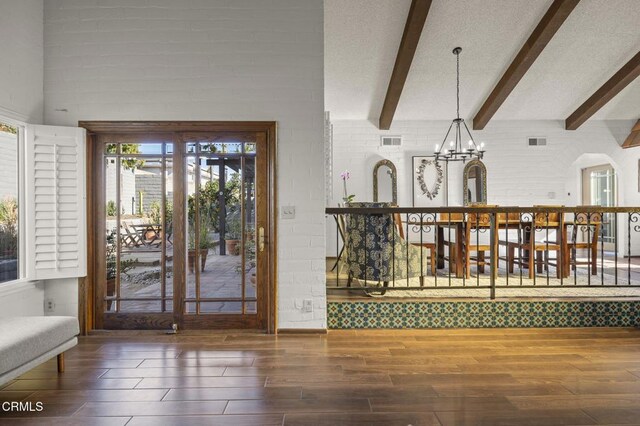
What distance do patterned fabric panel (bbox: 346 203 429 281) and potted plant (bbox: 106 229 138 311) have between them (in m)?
2.24

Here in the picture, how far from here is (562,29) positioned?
5.61 metres

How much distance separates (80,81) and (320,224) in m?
2.66

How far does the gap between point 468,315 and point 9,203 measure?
173 inches

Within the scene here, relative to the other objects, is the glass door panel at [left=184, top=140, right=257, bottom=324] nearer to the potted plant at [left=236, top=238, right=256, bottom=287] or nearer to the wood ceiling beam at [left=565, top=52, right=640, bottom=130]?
the potted plant at [left=236, top=238, right=256, bottom=287]

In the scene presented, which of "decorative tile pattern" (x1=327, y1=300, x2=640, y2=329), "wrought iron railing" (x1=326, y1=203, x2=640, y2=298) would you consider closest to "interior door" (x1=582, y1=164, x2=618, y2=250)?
"wrought iron railing" (x1=326, y1=203, x2=640, y2=298)

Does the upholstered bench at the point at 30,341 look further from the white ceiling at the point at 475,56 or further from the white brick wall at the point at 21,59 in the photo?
the white ceiling at the point at 475,56

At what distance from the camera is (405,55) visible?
5699 millimetres

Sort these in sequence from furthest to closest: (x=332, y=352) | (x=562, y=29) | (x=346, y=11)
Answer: (x=562, y=29), (x=346, y=11), (x=332, y=352)

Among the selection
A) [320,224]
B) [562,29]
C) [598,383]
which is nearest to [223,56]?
[320,224]

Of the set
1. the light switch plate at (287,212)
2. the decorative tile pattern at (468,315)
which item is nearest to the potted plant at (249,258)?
the light switch plate at (287,212)

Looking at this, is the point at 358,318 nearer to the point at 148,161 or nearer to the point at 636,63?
the point at 148,161

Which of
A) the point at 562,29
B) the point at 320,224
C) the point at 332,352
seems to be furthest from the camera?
the point at 562,29

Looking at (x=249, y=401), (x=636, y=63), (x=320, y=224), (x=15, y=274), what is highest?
(x=636, y=63)

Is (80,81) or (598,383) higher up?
(80,81)
